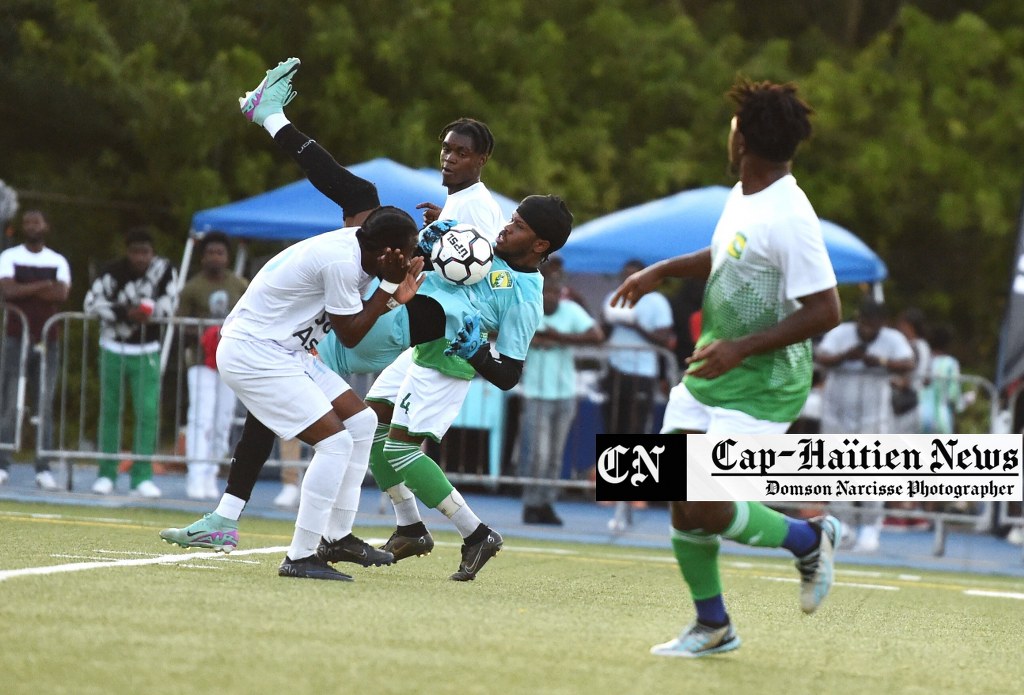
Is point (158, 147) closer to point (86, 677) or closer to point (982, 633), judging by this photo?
point (982, 633)

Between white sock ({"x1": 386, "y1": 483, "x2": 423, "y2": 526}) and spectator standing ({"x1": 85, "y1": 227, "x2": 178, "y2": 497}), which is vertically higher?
spectator standing ({"x1": 85, "y1": 227, "x2": 178, "y2": 497})

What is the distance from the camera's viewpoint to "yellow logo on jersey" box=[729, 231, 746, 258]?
228 inches

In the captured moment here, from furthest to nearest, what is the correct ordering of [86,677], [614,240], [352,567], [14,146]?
[14,146] → [614,240] → [352,567] → [86,677]

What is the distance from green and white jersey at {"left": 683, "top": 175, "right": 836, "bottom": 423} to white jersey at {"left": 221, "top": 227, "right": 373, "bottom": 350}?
201 centimetres

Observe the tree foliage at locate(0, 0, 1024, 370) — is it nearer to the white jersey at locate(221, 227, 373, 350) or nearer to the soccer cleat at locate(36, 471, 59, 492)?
the soccer cleat at locate(36, 471, 59, 492)

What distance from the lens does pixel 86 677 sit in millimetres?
4645

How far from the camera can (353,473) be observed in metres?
7.79

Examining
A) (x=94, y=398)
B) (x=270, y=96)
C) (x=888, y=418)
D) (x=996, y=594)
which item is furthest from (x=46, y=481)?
(x=996, y=594)

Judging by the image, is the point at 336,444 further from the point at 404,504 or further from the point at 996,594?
the point at 996,594

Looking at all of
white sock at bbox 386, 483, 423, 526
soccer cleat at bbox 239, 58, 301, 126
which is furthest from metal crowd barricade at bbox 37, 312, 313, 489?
soccer cleat at bbox 239, 58, 301, 126

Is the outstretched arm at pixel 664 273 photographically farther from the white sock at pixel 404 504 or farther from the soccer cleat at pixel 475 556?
the white sock at pixel 404 504

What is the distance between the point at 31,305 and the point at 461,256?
6829 millimetres

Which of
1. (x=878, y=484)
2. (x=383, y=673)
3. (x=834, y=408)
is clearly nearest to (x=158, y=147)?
(x=834, y=408)

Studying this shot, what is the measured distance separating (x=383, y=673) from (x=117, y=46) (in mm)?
17199
